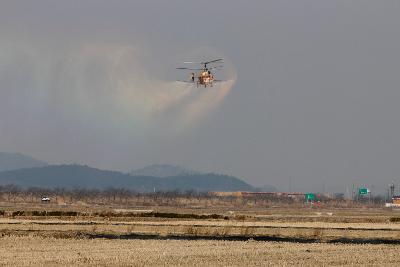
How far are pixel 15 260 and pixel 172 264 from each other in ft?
23.5

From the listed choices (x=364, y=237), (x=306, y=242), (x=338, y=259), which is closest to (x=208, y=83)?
(x=364, y=237)

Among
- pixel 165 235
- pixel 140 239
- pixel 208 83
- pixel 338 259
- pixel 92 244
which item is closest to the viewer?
pixel 338 259

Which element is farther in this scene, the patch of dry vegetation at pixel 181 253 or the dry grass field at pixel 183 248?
the dry grass field at pixel 183 248

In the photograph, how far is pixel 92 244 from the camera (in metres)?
→ 51.2

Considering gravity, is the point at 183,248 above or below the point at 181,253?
above

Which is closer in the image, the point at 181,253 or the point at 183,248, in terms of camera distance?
the point at 181,253

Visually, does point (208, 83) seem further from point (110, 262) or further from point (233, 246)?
point (110, 262)

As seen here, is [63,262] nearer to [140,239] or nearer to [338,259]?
[338,259]

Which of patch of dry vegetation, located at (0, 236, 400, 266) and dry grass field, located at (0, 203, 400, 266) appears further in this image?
dry grass field, located at (0, 203, 400, 266)

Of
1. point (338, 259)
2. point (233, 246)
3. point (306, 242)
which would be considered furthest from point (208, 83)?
point (338, 259)

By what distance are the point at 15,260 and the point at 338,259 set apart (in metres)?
15.4

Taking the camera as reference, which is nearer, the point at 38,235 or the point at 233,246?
the point at 233,246

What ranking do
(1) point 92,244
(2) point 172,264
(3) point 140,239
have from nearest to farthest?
1. (2) point 172,264
2. (1) point 92,244
3. (3) point 140,239

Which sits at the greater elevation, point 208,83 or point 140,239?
point 208,83
